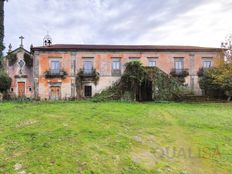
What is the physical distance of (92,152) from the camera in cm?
681

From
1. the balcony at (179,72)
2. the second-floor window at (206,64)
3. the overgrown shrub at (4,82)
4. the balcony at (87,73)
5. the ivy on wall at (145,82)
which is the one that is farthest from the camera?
the second-floor window at (206,64)

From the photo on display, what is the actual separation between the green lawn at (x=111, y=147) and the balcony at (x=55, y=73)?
19.0 meters

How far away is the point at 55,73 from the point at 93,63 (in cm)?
435

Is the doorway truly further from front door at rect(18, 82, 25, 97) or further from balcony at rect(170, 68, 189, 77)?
front door at rect(18, 82, 25, 97)

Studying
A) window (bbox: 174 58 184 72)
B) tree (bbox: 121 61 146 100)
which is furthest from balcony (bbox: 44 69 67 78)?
window (bbox: 174 58 184 72)

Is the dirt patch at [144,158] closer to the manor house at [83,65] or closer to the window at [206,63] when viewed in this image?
the manor house at [83,65]

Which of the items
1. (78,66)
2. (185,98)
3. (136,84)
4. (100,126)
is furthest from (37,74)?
(100,126)

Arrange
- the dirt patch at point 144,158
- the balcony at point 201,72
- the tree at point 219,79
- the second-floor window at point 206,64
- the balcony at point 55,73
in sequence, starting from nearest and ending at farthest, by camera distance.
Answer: the dirt patch at point 144,158 → the tree at point 219,79 → the balcony at point 55,73 → the balcony at point 201,72 → the second-floor window at point 206,64

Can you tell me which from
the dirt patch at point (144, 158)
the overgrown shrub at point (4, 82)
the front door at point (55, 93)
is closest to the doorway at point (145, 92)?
the front door at point (55, 93)

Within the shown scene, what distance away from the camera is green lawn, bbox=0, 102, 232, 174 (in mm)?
6062

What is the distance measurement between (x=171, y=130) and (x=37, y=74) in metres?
22.6

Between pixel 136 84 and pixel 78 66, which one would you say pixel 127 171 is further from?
pixel 78 66

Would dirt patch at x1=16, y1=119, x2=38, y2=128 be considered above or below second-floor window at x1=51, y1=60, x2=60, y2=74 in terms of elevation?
below

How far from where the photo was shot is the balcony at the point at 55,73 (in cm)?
2959
